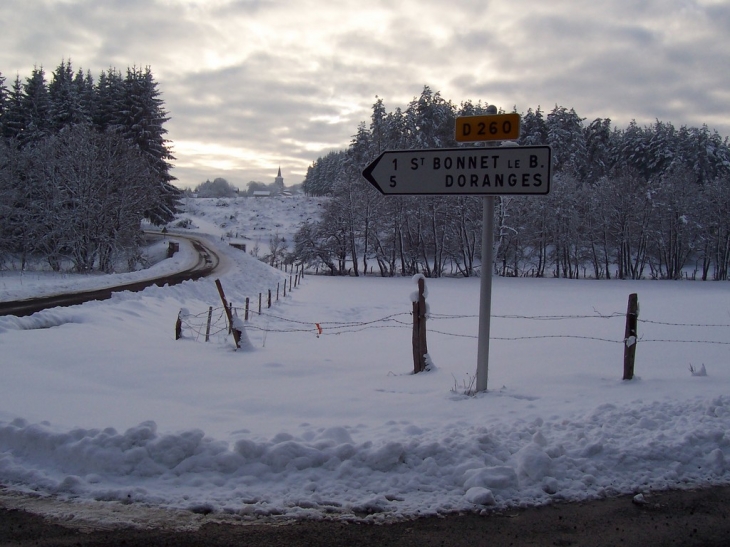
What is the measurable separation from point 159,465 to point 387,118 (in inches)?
2771

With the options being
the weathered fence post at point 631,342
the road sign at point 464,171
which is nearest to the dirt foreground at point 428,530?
the road sign at point 464,171

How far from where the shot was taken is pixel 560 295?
3659 centimetres

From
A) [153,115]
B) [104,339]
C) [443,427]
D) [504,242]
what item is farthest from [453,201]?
[443,427]

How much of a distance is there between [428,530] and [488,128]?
13.7 feet

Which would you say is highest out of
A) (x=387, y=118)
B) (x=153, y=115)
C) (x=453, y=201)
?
(x=387, y=118)

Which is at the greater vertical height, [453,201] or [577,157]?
[577,157]

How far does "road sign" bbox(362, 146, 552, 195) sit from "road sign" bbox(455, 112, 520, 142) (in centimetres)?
12

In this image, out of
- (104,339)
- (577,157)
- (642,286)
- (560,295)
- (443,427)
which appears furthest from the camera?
(577,157)

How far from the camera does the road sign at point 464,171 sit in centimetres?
565

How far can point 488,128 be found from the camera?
19.0 ft

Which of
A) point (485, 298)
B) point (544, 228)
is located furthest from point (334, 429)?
point (544, 228)

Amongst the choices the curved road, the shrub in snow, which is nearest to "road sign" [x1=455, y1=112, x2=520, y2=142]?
the shrub in snow

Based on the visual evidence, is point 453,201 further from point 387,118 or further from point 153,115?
point 153,115

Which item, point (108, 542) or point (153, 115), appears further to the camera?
point (153, 115)
